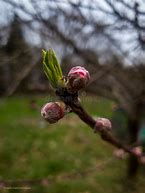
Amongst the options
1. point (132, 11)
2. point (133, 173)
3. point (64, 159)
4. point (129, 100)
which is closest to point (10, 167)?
point (64, 159)

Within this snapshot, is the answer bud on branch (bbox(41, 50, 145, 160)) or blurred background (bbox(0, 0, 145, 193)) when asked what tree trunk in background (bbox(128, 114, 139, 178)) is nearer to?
blurred background (bbox(0, 0, 145, 193))

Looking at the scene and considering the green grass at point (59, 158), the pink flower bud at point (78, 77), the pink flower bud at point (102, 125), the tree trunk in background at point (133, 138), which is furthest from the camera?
the green grass at point (59, 158)

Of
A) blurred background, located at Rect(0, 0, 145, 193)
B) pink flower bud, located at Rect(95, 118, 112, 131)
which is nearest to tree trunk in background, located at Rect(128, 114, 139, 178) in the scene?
blurred background, located at Rect(0, 0, 145, 193)

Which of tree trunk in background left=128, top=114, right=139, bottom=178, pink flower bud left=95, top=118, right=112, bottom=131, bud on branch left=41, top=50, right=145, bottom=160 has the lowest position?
pink flower bud left=95, top=118, right=112, bottom=131

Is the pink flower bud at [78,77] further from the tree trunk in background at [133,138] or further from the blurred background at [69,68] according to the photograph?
the tree trunk in background at [133,138]

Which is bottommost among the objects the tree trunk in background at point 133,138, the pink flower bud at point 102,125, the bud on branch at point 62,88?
the pink flower bud at point 102,125

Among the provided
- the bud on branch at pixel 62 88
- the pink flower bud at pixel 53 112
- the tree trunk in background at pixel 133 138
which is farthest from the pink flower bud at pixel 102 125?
the tree trunk in background at pixel 133 138

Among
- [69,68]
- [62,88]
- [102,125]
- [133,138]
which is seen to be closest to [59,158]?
[133,138]
